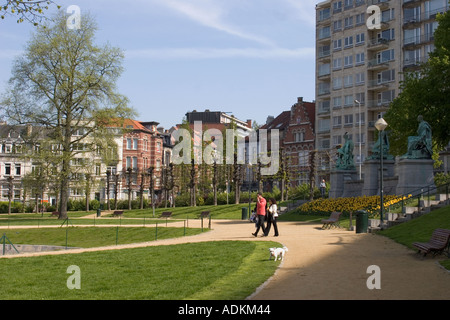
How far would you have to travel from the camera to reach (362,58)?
262ft

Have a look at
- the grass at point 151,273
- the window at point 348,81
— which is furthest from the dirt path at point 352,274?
the window at point 348,81

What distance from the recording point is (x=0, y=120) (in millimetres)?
50281

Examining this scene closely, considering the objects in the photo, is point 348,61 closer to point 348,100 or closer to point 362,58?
point 362,58

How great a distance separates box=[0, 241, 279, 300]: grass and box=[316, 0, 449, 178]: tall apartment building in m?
53.9

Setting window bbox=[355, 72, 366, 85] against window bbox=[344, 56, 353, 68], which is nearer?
window bbox=[355, 72, 366, 85]

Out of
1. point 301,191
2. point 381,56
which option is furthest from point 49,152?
point 381,56

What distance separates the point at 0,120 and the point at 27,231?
619 inches

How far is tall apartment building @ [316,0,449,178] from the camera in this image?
73.6 metres

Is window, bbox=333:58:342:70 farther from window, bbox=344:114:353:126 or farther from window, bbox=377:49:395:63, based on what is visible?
window, bbox=344:114:353:126

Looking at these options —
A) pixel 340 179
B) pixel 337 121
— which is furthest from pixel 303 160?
pixel 340 179

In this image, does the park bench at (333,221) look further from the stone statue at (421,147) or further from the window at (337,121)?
the window at (337,121)

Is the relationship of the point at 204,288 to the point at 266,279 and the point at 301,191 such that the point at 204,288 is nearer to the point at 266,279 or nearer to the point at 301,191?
the point at 266,279

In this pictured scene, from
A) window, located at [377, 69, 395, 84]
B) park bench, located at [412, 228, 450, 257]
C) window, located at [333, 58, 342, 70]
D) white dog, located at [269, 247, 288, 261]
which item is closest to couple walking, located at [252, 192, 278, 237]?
white dog, located at [269, 247, 288, 261]

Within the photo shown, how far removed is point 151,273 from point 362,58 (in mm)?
69260
